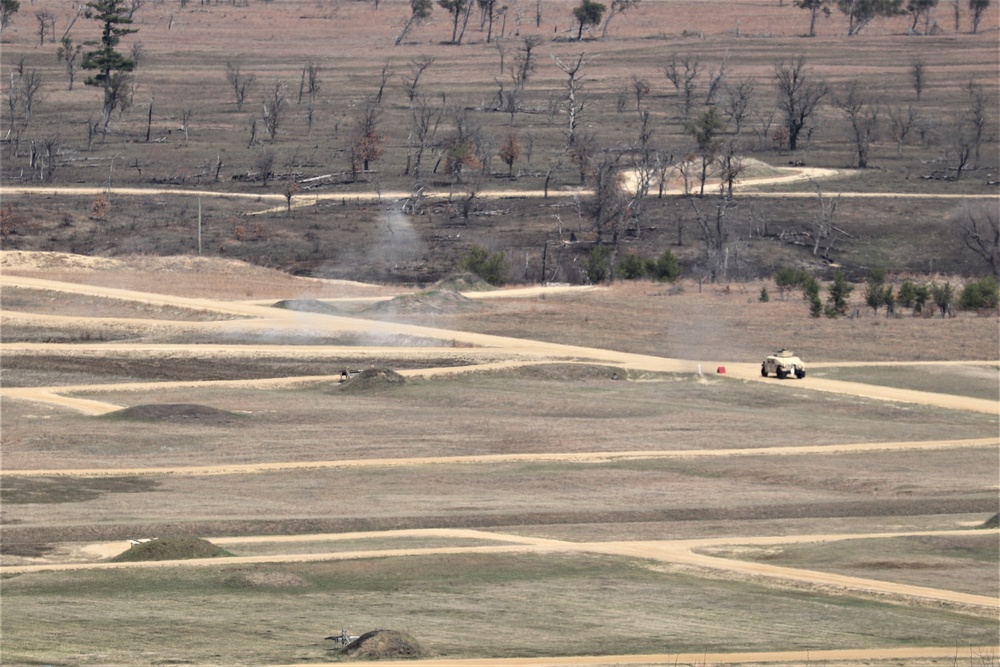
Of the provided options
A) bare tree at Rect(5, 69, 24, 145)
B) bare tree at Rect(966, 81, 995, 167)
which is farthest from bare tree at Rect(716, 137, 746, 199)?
bare tree at Rect(5, 69, 24, 145)

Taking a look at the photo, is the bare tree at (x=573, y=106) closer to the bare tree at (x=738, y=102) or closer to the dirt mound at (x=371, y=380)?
the bare tree at (x=738, y=102)

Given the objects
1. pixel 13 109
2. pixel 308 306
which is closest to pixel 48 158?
pixel 13 109

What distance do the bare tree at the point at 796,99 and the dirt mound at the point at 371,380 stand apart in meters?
82.6

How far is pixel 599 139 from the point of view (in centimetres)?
14538

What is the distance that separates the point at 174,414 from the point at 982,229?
67.5 m

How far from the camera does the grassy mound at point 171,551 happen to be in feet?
114

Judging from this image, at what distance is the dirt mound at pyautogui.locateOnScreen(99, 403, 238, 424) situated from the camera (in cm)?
5769

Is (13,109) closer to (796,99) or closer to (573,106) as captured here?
(573,106)

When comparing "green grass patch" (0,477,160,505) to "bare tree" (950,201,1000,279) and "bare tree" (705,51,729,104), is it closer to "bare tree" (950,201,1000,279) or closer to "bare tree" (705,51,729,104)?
"bare tree" (950,201,1000,279)

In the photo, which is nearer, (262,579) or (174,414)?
(262,579)

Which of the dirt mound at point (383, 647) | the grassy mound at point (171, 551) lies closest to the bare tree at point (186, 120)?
the grassy mound at point (171, 551)

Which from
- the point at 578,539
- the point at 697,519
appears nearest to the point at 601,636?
the point at 578,539

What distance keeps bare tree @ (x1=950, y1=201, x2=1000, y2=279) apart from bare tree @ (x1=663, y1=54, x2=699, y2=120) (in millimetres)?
46685

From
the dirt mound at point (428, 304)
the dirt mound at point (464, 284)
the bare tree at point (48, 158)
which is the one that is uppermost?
the bare tree at point (48, 158)
